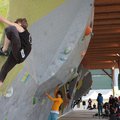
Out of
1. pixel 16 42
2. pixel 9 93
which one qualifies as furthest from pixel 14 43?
pixel 9 93

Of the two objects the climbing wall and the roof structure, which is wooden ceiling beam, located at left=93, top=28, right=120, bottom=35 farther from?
the climbing wall

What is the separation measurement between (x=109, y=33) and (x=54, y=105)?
24.9ft

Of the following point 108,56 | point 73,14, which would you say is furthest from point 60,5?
point 108,56

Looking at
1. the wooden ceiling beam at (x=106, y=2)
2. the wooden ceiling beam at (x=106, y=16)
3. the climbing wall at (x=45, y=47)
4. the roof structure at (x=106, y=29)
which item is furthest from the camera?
the wooden ceiling beam at (x=106, y=16)

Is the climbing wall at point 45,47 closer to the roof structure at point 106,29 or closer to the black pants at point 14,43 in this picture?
the black pants at point 14,43

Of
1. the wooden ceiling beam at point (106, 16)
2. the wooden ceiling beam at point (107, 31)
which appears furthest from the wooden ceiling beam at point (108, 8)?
the wooden ceiling beam at point (107, 31)

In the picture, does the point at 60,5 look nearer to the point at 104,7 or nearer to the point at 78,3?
the point at 78,3

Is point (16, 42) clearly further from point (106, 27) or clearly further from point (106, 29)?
point (106, 29)

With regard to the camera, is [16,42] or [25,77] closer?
[16,42]

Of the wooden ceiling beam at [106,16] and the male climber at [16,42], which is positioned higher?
the wooden ceiling beam at [106,16]

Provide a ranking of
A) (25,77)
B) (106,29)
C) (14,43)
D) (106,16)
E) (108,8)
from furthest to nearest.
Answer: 1. (106,29)
2. (106,16)
3. (108,8)
4. (25,77)
5. (14,43)

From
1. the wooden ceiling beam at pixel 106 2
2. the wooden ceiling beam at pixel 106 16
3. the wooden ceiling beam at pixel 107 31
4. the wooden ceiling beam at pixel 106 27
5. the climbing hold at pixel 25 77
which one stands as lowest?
the climbing hold at pixel 25 77

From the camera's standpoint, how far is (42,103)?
12297 mm

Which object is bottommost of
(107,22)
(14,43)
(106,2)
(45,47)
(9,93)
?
(9,93)
